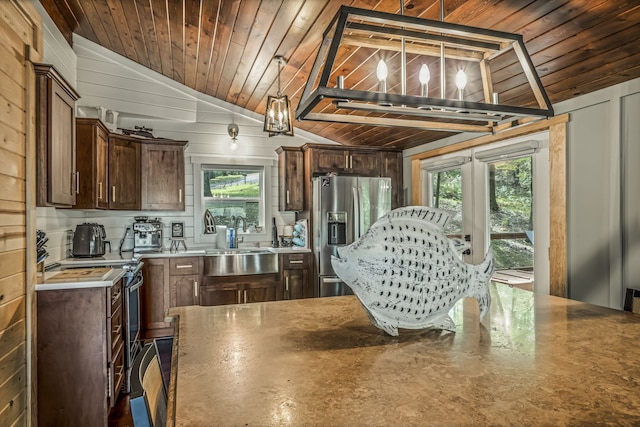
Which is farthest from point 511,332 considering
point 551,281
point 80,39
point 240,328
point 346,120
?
point 80,39

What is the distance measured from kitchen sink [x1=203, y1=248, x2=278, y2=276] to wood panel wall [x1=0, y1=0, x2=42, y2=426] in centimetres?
201

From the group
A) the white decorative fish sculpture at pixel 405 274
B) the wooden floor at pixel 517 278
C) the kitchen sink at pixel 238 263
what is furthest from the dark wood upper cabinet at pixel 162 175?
the white decorative fish sculpture at pixel 405 274

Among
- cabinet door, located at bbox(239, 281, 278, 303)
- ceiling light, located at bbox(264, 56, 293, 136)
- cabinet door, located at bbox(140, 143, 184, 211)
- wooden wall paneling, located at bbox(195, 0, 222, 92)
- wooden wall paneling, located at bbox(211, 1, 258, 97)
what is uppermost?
wooden wall paneling, located at bbox(195, 0, 222, 92)

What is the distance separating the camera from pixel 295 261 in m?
4.43

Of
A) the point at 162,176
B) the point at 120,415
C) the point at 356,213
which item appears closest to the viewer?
the point at 120,415

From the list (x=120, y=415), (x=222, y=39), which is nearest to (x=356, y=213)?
(x=222, y=39)

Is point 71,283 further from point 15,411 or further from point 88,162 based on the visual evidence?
point 88,162

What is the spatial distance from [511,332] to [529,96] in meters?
2.30

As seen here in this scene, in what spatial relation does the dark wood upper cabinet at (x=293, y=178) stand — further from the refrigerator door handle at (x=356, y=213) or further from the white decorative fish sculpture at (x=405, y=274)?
the white decorative fish sculpture at (x=405, y=274)

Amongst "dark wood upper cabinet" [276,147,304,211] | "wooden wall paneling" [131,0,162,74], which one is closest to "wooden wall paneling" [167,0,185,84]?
"wooden wall paneling" [131,0,162,74]

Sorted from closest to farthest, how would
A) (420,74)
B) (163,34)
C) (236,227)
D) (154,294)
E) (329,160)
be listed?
(420,74)
(163,34)
(154,294)
(329,160)
(236,227)

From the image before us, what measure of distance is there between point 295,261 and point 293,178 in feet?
3.29

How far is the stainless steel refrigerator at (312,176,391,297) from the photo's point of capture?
4348 millimetres

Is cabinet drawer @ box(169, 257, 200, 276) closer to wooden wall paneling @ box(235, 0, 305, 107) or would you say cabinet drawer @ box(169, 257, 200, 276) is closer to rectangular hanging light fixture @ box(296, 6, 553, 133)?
wooden wall paneling @ box(235, 0, 305, 107)
